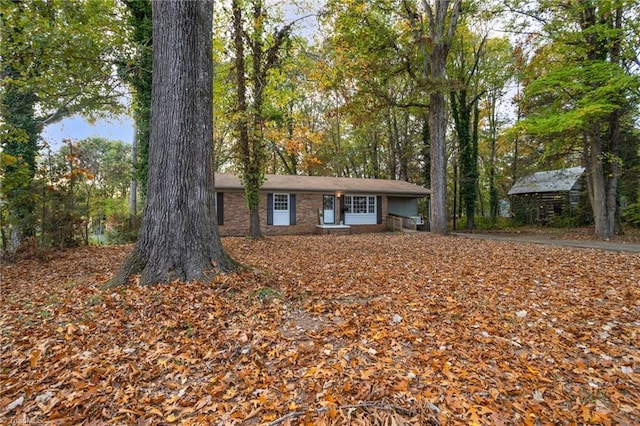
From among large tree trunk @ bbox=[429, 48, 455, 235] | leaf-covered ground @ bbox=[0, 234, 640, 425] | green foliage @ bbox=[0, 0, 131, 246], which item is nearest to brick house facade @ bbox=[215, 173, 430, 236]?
large tree trunk @ bbox=[429, 48, 455, 235]

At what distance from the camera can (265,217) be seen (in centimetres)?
1396

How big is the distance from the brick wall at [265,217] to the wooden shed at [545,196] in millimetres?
11018

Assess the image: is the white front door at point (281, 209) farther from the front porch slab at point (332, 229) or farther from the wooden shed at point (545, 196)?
the wooden shed at point (545, 196)

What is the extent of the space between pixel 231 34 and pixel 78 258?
770 centimetres

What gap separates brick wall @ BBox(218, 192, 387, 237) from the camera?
1312 cm

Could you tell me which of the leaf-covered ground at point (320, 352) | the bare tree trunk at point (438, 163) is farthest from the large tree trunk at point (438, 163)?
the leaf-covered ground at point (320, 352)

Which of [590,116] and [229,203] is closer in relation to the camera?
[590,116]

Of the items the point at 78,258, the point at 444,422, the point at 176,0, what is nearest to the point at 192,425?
the point at 444,422

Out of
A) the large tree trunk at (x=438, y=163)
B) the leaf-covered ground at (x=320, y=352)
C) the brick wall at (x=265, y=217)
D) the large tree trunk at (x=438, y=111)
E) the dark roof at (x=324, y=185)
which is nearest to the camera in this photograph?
the leaf-covered ground at (x=320, y=352)

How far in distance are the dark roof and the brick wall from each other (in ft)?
1.48

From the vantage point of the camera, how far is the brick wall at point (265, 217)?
13125 millimetres

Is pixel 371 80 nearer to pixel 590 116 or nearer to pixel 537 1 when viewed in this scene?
pixel 537 1

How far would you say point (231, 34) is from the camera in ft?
31.2

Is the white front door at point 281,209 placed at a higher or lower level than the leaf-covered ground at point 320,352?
higher
